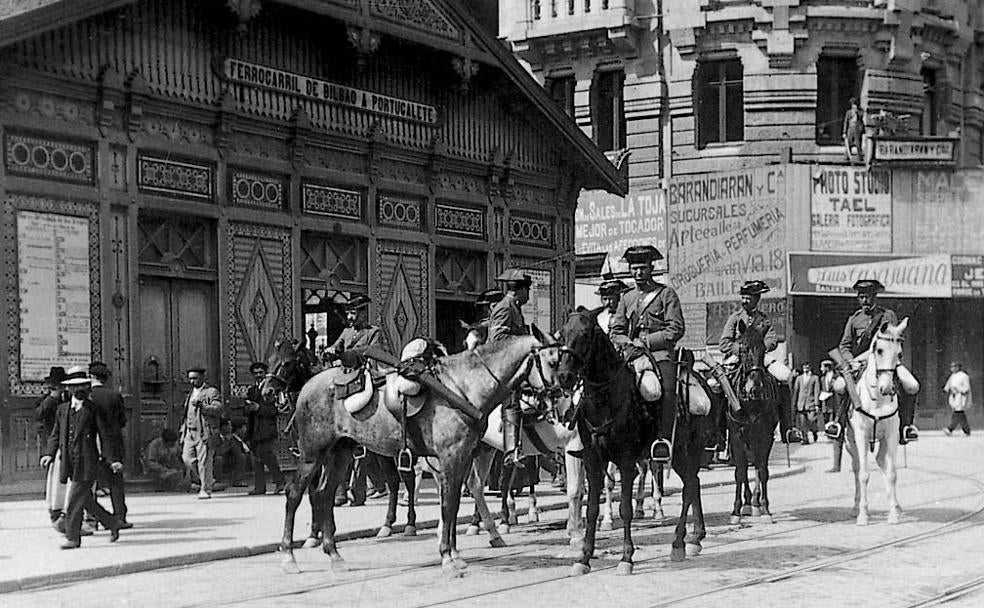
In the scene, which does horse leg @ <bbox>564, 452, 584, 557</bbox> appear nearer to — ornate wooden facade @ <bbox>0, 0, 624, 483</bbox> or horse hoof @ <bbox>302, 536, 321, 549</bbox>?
horse hoof @ <bbox>302, 536, 321, 549</bbox>

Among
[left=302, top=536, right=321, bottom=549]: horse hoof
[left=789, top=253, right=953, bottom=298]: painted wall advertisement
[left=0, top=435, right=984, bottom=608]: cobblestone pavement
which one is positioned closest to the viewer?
[left=0, top=435, right=984, bottom=608]: cobblestone pavement

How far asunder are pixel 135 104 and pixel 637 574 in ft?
35.3

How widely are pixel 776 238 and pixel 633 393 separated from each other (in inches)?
927

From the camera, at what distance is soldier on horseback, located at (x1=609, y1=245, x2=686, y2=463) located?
1187 centimetres

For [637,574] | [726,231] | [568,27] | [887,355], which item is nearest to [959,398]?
[726,231]

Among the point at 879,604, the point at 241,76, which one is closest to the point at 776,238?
the point at 241,76

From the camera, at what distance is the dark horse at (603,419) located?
10.8 metres

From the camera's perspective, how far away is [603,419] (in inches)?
443

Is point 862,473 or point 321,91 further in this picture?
point 321,91

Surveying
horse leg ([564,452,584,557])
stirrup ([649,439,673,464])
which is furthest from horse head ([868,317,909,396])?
horse leg ([564,452,584,557])

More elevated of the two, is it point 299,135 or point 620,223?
point 299,135

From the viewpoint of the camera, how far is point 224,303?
19188 mm

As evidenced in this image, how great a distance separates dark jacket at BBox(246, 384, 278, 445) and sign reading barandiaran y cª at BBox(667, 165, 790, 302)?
59.0 ft

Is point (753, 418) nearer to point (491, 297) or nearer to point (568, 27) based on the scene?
point (491, 297)
